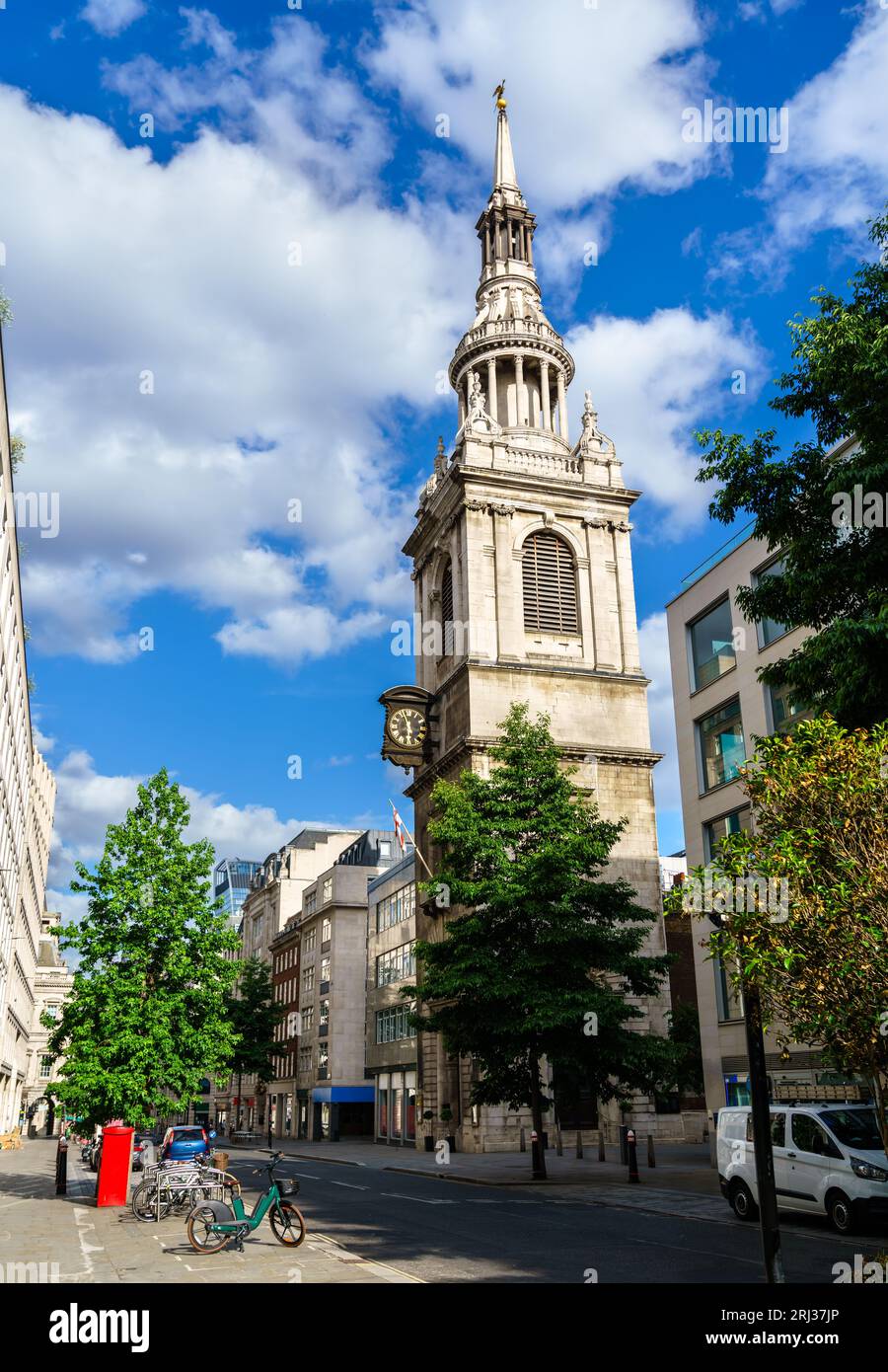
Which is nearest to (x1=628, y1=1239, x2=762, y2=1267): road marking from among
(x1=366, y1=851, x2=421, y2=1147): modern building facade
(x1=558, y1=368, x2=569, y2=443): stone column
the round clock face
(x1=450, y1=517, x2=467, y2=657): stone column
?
(x1=450, y1=517, x2=467, y2=657): stone column

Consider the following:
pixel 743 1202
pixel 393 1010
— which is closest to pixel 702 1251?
pixel 743 1202

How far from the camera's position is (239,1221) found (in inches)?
570

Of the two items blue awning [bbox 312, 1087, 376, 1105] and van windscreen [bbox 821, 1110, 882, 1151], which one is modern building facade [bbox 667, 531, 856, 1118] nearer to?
van windscreen [bbox 821, 1110, 882, 1151]

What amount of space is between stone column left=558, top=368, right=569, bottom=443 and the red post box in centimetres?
4405

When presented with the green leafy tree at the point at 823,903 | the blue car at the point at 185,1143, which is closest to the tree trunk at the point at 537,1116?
the blue car at the point at 185,1143

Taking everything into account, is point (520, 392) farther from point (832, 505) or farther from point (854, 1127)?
point (854, 1127)

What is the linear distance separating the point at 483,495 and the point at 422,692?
9.86 m

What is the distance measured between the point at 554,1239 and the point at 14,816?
168 ft

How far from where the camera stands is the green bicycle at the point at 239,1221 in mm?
14430

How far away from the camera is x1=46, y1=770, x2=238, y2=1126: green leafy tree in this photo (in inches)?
1008

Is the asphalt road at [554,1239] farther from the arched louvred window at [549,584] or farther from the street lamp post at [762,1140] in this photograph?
the arched louvred window at [549,584]

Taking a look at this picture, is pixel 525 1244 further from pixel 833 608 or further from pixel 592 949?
pixel 592 949

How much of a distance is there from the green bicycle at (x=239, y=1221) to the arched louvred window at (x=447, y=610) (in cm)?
3932

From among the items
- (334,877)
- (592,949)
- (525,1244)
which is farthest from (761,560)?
(334,877)
